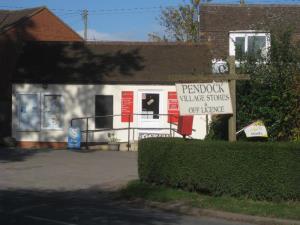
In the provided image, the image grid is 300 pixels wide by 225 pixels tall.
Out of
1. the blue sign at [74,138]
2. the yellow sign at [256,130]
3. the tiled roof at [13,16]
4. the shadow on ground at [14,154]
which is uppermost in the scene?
the tiled roof at [13,16]

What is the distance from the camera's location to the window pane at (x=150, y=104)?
2934 cm

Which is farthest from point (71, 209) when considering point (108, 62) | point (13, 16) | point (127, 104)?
point (13, 16)

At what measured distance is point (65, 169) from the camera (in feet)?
66.9

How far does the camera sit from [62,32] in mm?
45969

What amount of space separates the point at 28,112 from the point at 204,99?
640 inches

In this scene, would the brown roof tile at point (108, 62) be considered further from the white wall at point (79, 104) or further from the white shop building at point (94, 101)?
the white wall at point (79, 104)

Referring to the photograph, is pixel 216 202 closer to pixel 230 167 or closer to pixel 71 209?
pixel 230 167

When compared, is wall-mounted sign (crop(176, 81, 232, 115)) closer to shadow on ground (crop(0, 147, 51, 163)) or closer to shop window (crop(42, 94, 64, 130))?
shadow on ground (crop(0, 147, 51, 163))

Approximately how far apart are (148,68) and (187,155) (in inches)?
624

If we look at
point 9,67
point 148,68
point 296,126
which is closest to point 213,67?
point 296,126

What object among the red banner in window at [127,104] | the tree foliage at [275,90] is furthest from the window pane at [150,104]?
the tree foliage at [275,90]

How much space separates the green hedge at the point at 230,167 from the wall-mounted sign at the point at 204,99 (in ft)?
2.42

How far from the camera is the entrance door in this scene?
29281mm

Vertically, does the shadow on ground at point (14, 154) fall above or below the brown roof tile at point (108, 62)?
below
